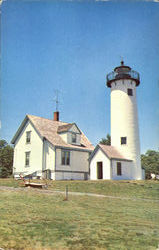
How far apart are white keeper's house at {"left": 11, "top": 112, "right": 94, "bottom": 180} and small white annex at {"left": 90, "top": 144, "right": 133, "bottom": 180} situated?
218cm

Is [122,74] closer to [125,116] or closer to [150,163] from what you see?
[125,116]

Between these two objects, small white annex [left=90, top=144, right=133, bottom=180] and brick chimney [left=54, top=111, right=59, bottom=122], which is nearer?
small white annex [left=90, top=144, right=133, bottom=180]

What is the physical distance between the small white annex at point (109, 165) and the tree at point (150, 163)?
37.8 metres

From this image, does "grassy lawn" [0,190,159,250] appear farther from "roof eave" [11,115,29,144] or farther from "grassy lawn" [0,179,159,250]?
"roof eave" [11,115,29,144]

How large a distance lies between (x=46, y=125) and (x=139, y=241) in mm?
26369

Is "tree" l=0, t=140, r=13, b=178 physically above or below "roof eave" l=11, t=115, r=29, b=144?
below

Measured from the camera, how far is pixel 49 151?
29625 mm

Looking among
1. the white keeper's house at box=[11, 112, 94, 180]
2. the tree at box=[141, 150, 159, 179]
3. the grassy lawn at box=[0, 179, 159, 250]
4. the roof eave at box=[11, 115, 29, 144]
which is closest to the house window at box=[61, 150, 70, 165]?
the white keeper's house at box=[11, 112, 94, 180]

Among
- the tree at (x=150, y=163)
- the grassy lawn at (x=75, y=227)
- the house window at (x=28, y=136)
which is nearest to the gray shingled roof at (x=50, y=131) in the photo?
the house window at (x=28, y=136)

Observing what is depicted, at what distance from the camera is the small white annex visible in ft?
93.4

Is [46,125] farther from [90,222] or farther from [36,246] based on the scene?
[36,246]

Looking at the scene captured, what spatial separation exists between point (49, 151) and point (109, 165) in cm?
645

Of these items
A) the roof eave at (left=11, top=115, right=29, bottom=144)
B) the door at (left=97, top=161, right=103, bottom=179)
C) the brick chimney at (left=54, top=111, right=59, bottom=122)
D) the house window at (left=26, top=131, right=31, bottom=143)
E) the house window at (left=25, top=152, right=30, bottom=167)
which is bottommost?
the door at (left=97, top=161, right=103, bottom=179)

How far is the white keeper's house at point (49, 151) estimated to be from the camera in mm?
29453
